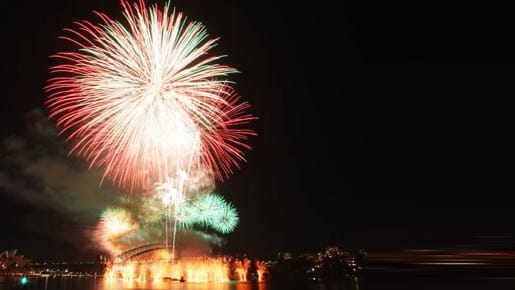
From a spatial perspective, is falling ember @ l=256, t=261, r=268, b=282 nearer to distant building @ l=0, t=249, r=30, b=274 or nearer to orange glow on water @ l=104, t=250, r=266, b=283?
orange glow on water @ l=104, t=250, r=266, b=283

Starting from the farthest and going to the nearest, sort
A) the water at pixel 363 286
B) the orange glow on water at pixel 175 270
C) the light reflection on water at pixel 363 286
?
the orange glow on water at pixel 175 270 → the light reflection on water at pixel 363 286 → the water at pixel 363 286

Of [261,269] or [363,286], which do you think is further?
[261,269]

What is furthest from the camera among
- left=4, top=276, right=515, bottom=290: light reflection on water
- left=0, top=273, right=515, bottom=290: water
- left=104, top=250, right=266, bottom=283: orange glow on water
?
left=104, top=250, right=266, bottom=283: orange glow on water

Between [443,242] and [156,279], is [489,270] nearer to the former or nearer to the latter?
[443,242]

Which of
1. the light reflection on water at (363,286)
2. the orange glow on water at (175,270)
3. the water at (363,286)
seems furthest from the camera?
the orange glow on water at (175,270)

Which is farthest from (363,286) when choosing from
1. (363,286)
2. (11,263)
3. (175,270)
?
(11,263)

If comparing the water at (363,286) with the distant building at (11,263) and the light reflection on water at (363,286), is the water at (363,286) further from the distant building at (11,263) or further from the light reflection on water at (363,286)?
the distant building at (11,263)

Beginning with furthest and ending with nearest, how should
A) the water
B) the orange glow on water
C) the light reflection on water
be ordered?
the orange glow on water < the light reflection on water < the water

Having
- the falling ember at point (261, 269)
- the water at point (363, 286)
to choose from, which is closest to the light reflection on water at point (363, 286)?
the water at point (363, 286)

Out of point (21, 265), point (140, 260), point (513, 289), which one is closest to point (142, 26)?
point (513, 289)

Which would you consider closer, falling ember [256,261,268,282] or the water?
the water

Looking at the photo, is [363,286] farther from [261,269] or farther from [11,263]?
[11,263]

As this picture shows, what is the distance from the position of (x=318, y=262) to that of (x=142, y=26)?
120882mm

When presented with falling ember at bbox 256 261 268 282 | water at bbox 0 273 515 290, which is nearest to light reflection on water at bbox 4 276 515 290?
water at bbox 0 273 515 290
